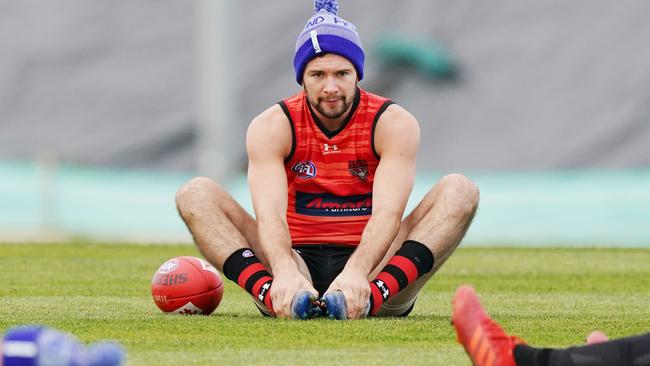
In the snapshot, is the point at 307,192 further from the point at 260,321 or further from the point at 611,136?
the point at 611,136

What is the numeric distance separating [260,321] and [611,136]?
13.7m

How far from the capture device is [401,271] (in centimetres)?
600

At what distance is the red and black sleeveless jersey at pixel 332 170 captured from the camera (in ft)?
20.6

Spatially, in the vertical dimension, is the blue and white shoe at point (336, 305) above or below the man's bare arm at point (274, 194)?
below

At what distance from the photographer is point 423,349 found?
4.93 meters

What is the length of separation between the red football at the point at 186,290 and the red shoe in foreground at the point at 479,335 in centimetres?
220

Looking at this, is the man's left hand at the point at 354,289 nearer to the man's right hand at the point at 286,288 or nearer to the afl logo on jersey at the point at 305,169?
the man's right hand at the point at 286,288

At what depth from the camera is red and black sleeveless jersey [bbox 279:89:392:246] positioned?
6.28 meters

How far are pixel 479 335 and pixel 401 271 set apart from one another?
6.16 feet

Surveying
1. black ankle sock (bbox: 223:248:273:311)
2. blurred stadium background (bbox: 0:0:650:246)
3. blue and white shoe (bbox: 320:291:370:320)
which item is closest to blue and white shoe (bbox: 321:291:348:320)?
blue and white shoe (bbox: 320:291:370:320)

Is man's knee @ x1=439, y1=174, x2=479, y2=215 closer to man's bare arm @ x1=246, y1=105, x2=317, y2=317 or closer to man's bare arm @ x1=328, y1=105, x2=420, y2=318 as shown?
man's bare arm @ x1=328, y1=105, x2=420, y2=318

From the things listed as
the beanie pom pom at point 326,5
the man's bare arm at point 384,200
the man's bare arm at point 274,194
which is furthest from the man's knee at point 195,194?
the beanie pom pom at point 326,5

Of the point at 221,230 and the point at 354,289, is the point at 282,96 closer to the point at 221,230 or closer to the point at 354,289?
the point at 221,230

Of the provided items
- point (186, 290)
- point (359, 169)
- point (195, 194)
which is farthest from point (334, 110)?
point (186, 290)
